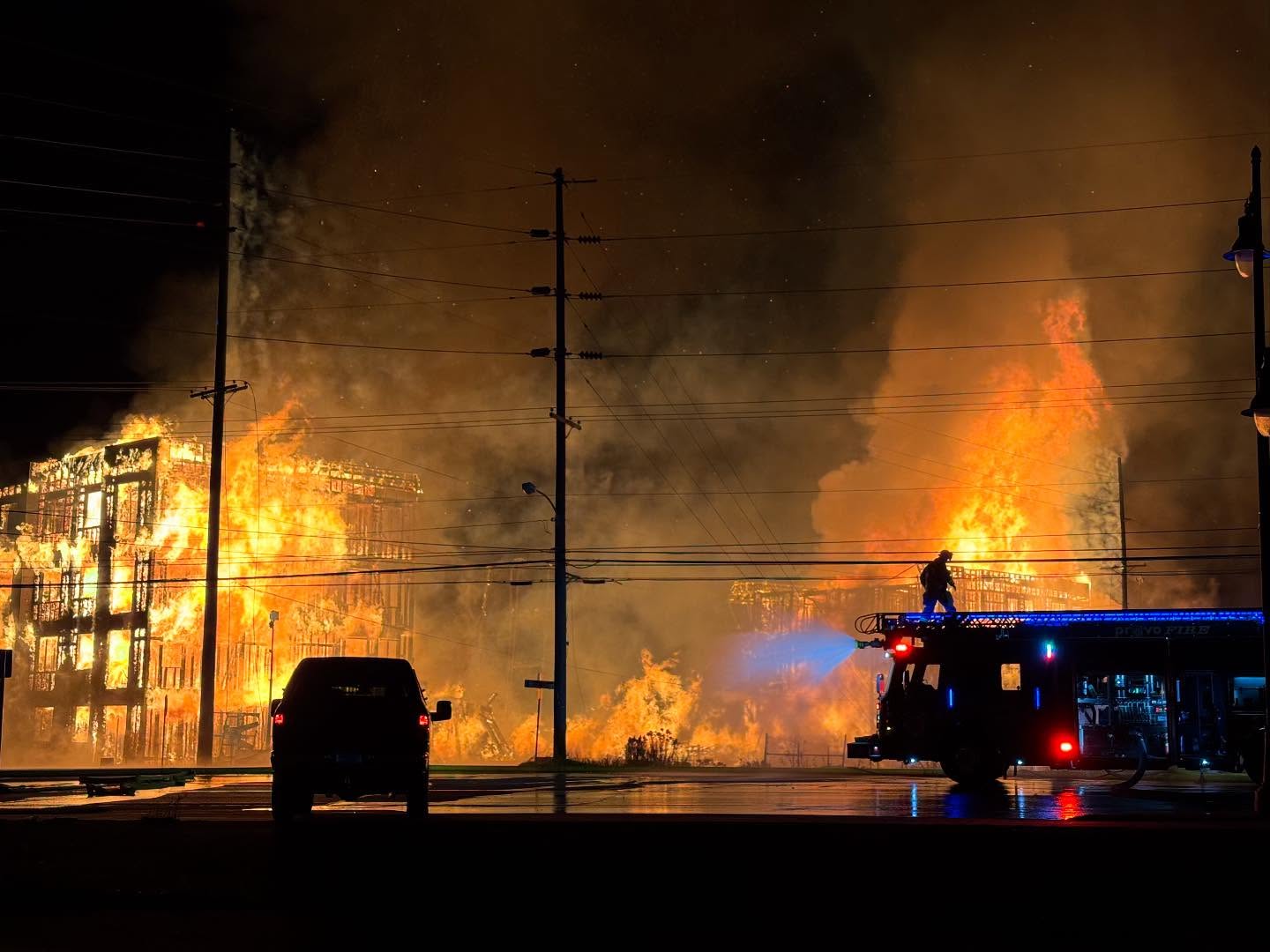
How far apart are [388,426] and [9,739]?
26781mm

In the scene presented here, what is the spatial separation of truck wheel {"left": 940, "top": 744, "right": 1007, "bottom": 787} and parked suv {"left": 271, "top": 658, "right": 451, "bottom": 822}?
1078 cm

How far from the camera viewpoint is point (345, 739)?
16.5 meters

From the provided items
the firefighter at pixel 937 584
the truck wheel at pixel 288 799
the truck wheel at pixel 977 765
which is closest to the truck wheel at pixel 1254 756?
the truck wheel at pixel 977 765

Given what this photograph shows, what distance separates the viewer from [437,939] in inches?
331

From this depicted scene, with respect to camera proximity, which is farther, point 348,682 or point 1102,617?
point 1102,617

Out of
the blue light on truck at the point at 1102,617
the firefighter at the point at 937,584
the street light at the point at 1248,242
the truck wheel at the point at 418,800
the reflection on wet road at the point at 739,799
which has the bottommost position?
the reflection on wet road at the point at 739,799

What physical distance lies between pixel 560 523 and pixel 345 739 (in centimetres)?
2449

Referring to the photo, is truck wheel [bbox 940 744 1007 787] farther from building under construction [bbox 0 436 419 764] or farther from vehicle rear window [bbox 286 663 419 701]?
building under construction [bbox 0 436 419 764]

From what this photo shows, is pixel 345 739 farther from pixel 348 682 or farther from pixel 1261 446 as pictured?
pixel 1261 446

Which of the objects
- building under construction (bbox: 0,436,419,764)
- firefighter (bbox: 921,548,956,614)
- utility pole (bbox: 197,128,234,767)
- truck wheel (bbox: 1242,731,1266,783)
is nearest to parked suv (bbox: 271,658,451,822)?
firefighter (bbox: 921,548,956,614)

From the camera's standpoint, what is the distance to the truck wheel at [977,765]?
2348 cm

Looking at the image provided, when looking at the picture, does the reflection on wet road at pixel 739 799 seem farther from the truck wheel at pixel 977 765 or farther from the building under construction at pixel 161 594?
the building under construction at pixel 161 594

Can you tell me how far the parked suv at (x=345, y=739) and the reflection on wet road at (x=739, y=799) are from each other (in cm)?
112

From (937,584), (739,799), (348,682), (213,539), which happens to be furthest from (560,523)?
(348,682)
